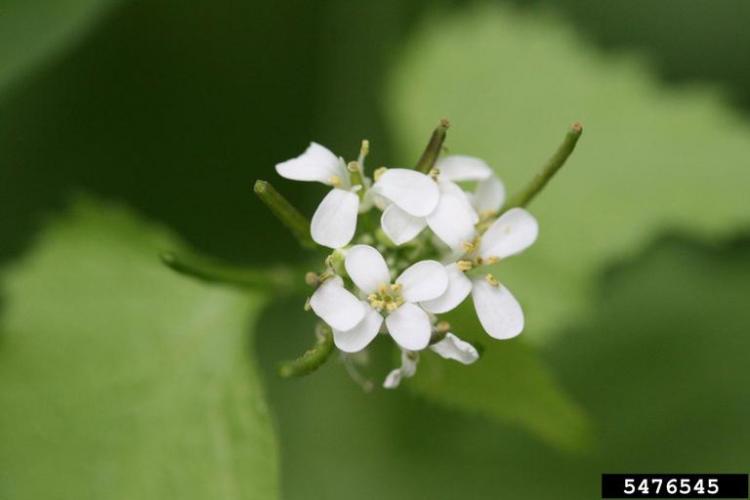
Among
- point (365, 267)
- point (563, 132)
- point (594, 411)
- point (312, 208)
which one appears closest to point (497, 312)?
point (365, 267)

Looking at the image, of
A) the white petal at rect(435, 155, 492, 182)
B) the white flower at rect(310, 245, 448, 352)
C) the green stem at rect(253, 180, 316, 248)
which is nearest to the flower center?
the white flower at rect(310, 245, 448, 352)

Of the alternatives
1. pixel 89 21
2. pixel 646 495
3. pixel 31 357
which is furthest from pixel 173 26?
pixel 646 495

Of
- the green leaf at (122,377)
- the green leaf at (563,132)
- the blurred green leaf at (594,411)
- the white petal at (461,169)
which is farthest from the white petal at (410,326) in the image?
the blurred green leaf at (594,411)

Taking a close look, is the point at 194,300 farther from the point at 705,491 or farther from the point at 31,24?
the point at 705,491

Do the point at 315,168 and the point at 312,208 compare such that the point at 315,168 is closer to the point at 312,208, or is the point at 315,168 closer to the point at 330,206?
the point at 330,206

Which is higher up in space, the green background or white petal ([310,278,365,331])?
the green background

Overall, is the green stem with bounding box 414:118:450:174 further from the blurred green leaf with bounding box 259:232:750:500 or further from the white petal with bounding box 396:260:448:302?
the blurred green leaf with bounding box 259:232:750:500
